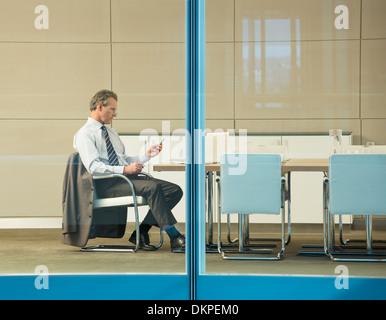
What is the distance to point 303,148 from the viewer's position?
5770 mm

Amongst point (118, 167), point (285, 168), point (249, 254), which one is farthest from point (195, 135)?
point (249, 254)

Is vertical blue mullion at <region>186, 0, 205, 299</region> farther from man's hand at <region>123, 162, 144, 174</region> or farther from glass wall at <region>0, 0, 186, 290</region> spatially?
man's hand at <region>123, 162, 144, 174</region>

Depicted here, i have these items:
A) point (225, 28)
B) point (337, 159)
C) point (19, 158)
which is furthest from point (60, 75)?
point (337, 159)

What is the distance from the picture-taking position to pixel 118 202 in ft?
19.2

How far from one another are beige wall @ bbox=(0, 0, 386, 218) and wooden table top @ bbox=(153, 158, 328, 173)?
0.26 m

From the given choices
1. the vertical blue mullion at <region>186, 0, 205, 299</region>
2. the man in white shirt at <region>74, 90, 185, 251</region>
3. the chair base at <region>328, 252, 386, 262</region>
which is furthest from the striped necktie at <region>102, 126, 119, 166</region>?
the chair base at <region>328, 252, 386, 262</region>

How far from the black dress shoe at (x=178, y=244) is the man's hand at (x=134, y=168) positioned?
577mm

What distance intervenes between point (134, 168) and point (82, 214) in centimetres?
54

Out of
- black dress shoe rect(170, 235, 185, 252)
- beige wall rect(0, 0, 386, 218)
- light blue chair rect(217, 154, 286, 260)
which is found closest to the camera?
beige wall rect(0, 0, 386, 218)

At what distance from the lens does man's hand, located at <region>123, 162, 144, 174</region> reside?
577cm

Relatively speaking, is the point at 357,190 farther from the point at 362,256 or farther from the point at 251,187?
the point at 251,187

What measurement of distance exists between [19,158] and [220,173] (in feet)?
4.99
